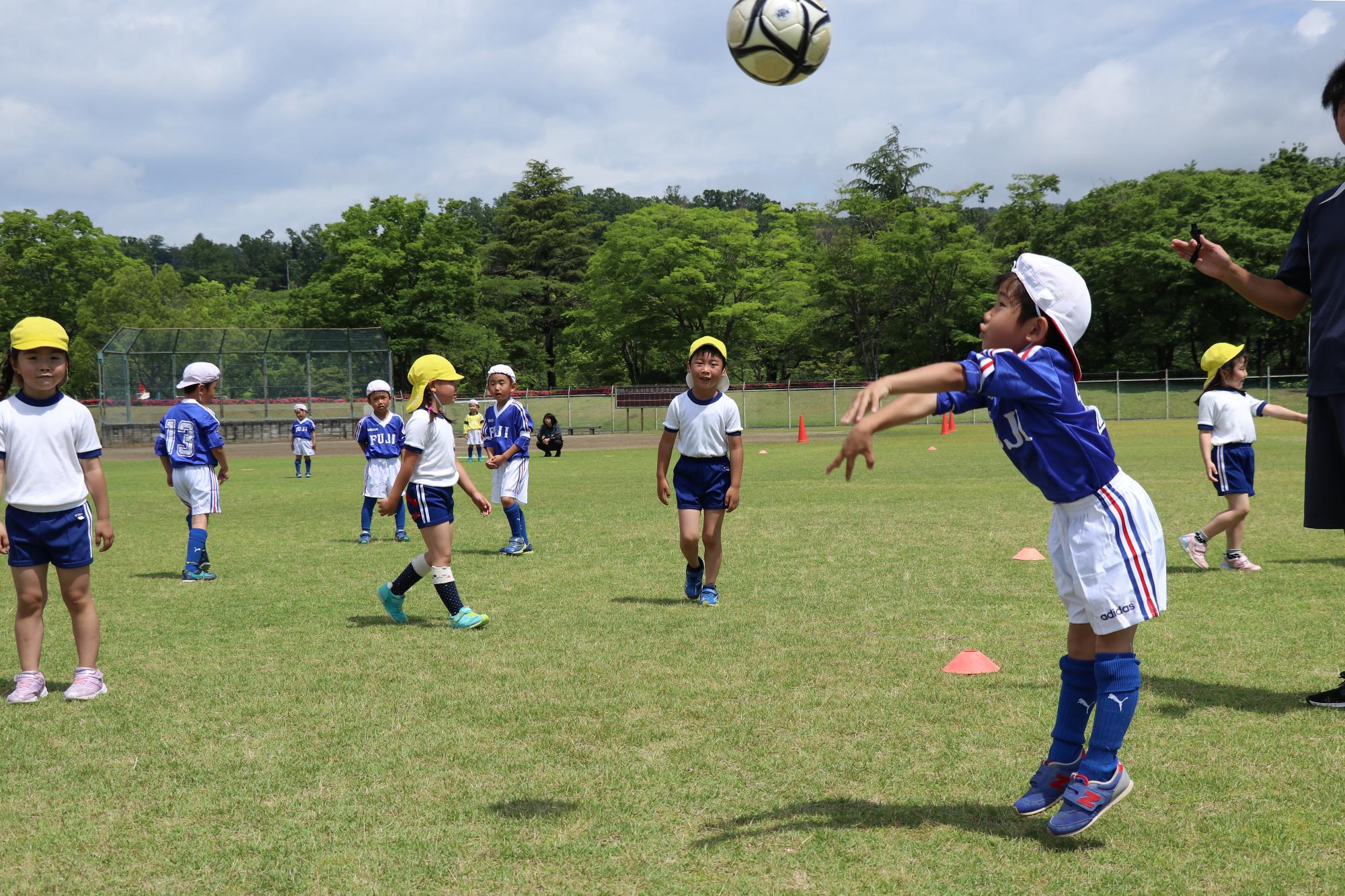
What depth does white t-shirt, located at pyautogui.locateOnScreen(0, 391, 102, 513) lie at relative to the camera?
5.98 metres

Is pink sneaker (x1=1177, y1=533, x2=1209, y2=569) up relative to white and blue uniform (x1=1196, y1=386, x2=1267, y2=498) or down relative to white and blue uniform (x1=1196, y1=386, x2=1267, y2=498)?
down

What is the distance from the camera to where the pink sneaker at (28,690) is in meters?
5.93

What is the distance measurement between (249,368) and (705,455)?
140 ft

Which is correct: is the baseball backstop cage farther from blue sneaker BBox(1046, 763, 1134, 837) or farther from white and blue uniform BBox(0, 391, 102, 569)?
blue sneaker BBox(1046, 763, 1134, 837)

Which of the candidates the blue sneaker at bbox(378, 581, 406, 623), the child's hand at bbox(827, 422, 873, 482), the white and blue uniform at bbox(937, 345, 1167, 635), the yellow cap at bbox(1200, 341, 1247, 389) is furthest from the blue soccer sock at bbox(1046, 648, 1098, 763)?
the yellow cap at bbox(1200, 341, 1247, 389)

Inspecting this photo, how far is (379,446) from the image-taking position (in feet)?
45.8

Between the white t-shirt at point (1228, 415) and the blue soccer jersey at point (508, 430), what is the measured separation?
7019mm

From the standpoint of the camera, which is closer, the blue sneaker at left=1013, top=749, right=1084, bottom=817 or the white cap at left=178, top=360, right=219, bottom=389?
the blue sneaker at left=1013, top=749, right=1084, bottom=817

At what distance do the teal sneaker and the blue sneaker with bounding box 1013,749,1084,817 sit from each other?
4.55m

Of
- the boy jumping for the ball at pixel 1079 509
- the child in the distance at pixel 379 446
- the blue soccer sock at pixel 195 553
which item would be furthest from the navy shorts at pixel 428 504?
the child in the distance at pixel 379 446

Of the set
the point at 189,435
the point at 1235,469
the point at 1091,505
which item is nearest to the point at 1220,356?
the point at 1235,469

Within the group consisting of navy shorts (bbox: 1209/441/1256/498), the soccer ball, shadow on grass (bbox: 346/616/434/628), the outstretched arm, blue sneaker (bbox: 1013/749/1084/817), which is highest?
the soccer ball

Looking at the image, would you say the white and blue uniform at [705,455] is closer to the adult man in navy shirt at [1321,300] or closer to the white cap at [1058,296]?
the adult man in navy shirt at [1321,300]

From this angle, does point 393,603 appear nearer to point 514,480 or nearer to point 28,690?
point 28,690
